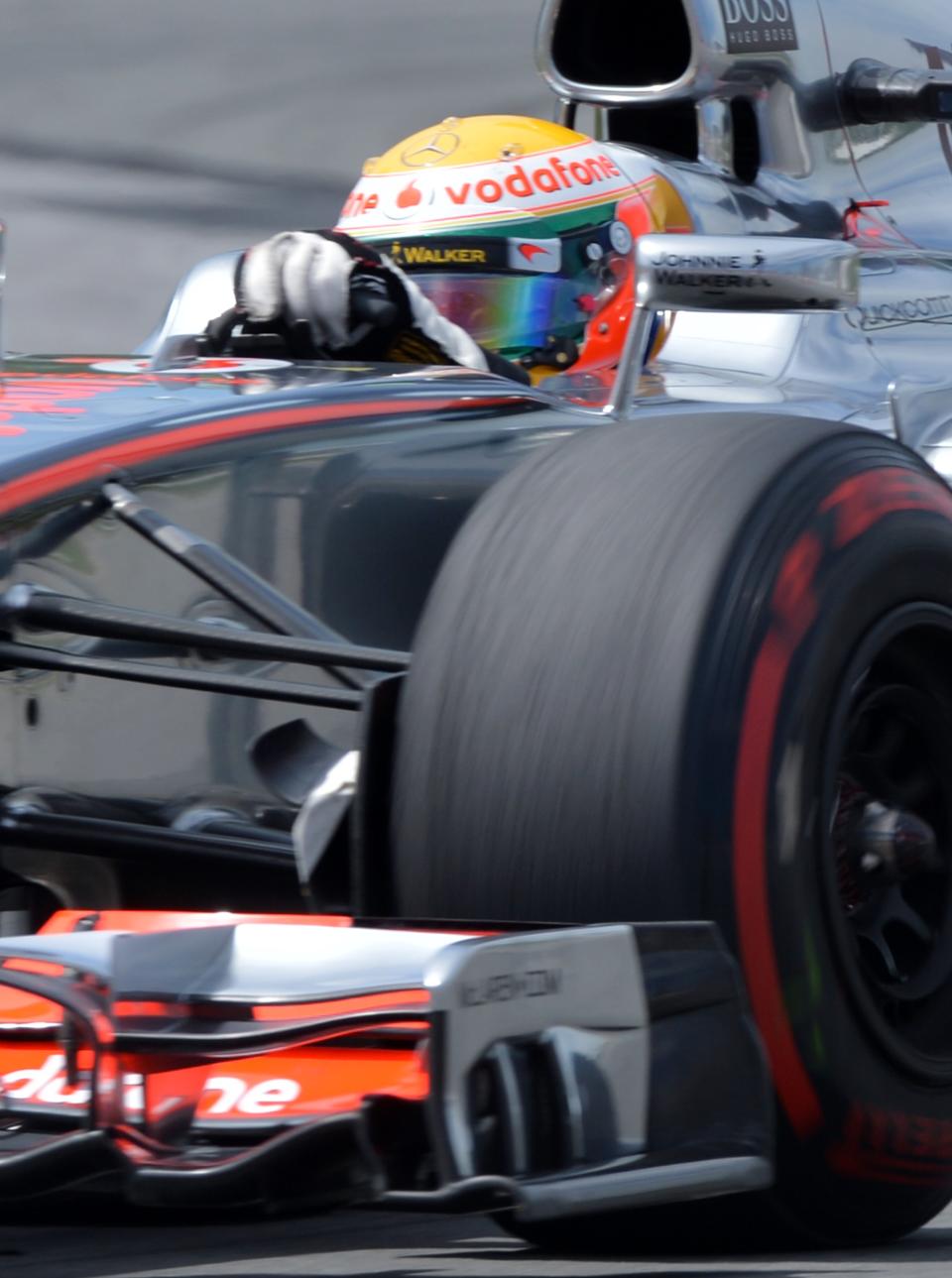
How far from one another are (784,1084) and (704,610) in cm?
40

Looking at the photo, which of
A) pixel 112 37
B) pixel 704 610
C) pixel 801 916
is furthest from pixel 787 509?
pixel 112 37

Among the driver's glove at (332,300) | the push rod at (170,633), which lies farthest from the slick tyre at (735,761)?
the driver's glove at (332,300)

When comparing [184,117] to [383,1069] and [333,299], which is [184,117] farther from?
[383,1069]

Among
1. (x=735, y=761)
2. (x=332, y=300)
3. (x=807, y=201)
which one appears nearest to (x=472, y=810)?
(x=735, y=761)

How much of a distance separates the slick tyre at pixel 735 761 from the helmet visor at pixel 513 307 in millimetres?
2117

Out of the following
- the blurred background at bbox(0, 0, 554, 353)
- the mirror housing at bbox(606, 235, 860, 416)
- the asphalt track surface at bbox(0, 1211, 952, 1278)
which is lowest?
the asphalt track surface at bbox(0, 1211, 952, 1278)

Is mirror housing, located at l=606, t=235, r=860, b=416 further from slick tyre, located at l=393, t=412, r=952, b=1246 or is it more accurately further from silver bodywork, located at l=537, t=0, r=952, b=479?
silver bodywork, located at l=537, t=0, r=952, b=479

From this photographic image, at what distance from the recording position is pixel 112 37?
13922 mm

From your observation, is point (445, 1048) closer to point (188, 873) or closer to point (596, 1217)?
point (596, 1217)

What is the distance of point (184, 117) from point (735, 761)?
38.0 feet

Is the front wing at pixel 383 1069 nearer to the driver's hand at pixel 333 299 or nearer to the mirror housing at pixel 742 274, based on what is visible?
the mirror housing at pixel 742 274

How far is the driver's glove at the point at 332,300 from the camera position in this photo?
3238 mm

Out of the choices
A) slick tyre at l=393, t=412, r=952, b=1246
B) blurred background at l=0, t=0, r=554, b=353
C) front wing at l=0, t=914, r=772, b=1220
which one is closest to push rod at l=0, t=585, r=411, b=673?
slick tyre at l=393, t=412, r=952, b=1246

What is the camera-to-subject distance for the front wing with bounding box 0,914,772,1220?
5.49ft
